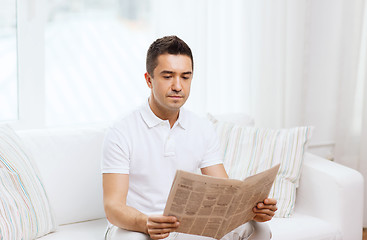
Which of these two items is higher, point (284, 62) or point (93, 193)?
point (284, 62)

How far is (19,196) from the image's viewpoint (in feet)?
6.25

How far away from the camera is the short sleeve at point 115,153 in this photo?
181cm

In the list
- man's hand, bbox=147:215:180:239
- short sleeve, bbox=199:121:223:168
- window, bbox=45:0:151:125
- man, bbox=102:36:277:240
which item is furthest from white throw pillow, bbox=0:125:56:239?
window, bbox=45:0:151:125

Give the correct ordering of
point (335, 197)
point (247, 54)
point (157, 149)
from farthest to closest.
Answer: point (247, 54)
point (335, 197)
point (157, 149)

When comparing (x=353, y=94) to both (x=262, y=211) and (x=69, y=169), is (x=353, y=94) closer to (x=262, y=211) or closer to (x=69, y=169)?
(x=262, y=211)

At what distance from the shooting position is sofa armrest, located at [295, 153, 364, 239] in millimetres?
2268

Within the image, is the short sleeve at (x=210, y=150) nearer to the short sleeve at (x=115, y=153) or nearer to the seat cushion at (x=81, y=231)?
the short sleeve at (x=115, y=153)

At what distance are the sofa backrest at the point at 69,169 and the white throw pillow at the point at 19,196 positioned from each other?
0.09m

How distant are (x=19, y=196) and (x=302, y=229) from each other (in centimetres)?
110

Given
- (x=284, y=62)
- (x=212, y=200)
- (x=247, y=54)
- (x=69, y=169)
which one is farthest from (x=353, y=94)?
(x=212, y=200)

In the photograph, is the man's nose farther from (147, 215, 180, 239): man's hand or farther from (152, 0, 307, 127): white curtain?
(152, 0, 307, 127): white curtain

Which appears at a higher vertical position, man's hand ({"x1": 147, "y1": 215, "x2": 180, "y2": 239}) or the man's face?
the man's face

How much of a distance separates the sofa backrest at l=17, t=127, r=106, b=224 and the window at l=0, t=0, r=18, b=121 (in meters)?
0.53

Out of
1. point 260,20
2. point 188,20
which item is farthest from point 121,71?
point 260,20
